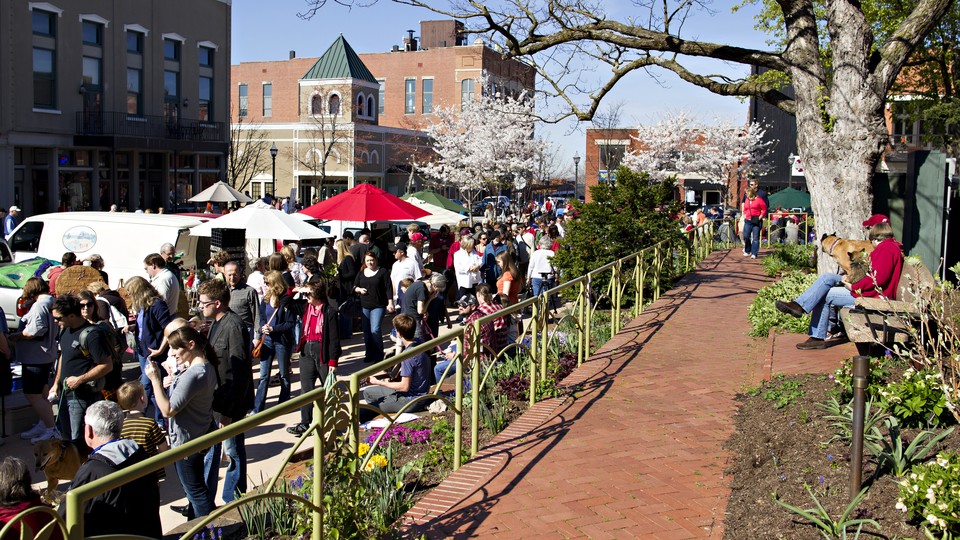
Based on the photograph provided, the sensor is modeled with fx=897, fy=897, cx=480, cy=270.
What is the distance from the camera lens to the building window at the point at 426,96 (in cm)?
7744

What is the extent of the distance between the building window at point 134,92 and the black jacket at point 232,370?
97.0ft

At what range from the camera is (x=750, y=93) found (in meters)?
13.4

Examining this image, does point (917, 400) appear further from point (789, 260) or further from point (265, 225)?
point (789, 260)

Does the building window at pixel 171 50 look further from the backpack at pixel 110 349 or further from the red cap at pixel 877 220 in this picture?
the red cap at pixel 877 220

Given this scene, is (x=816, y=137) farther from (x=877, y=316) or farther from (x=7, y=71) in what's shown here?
(x=7, y=71)

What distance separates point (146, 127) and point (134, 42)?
3.26m

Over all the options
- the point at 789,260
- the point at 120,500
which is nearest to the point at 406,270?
the point at 789,260

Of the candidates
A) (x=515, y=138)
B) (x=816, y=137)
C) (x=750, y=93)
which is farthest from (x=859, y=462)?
(x=515, y=138)

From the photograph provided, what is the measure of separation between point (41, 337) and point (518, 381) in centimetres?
489

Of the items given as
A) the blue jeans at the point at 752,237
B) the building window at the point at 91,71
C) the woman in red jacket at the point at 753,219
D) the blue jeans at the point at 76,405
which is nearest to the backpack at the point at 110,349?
the blue jeans at the point at 76,405

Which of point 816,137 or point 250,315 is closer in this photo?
point 250,315

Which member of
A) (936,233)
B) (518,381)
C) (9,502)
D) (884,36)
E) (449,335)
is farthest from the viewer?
(884,36)

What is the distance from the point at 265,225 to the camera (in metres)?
15.0

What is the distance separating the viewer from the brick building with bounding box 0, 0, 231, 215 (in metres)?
29.8
